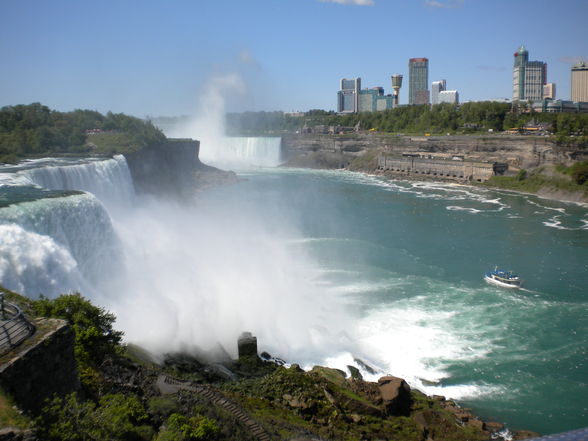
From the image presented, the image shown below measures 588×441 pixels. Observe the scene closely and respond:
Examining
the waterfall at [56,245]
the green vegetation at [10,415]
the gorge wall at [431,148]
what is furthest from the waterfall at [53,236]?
the gorge wall at [431,148]

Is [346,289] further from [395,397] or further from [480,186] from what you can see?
[480,186]

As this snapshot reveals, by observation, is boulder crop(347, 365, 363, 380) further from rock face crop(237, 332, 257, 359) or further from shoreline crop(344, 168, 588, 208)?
shoreline crop(344, 168, 588, 208)

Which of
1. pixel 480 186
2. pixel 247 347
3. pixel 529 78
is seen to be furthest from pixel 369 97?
pixel 247 347

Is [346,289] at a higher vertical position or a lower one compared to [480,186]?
lower

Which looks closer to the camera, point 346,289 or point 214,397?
point 214,397

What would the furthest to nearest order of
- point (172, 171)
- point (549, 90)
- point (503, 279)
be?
point (549, 90) → point (172, 171) → point (503, 279)

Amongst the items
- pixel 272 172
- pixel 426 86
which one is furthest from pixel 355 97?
pixel 272 172

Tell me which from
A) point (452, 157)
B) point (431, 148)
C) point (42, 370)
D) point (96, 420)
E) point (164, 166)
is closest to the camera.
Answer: point (42, 370)

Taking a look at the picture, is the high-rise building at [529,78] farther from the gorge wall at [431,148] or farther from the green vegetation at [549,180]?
the green vegetation at [549,180]
